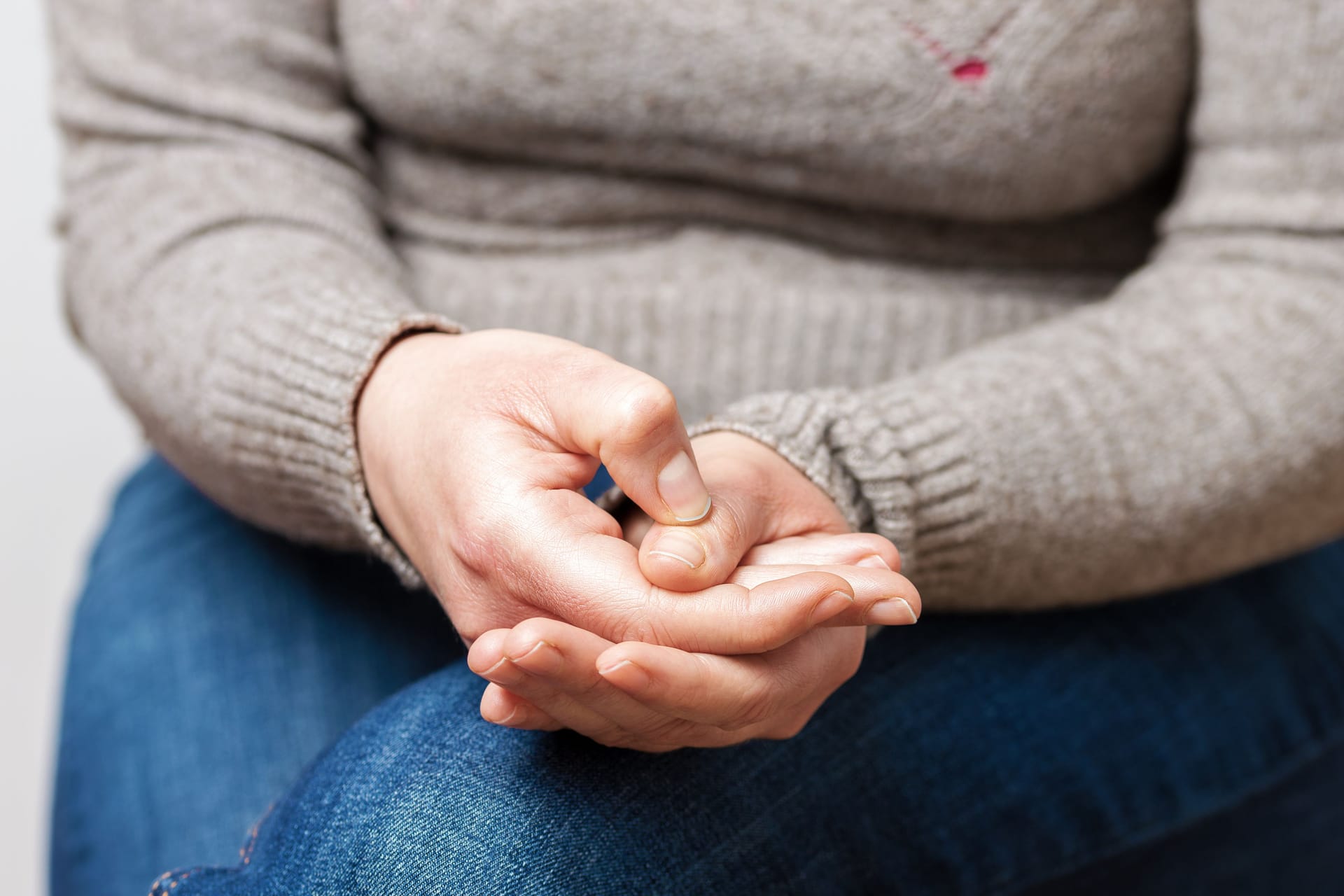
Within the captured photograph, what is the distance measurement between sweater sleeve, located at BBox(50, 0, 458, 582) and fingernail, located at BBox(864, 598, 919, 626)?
0.22 metres

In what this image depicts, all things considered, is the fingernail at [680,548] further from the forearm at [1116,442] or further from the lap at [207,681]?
the lap at [207,681]

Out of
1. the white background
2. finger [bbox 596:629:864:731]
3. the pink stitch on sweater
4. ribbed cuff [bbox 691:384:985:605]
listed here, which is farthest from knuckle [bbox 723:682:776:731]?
the white background

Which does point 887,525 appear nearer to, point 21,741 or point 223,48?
point 223,48

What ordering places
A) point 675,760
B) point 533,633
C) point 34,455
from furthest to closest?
point 34,455 < point 675,760 < point 533,633

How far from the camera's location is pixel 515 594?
0.37m

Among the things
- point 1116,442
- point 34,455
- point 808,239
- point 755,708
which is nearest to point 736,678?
point 755,708

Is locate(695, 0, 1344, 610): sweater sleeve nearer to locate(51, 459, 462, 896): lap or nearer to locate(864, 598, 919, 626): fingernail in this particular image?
locate(864, 598, 919, 626): fingernail

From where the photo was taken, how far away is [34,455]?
111 centimetres

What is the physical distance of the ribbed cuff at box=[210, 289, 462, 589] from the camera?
1.51ft

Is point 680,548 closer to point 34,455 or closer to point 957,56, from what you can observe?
point 957,56

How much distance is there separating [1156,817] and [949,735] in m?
0.13

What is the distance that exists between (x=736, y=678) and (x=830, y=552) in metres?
0.06

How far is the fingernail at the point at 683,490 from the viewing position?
35 cm

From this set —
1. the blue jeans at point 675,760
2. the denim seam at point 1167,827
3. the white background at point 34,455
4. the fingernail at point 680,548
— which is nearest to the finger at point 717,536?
the fingernail at point 680,548
